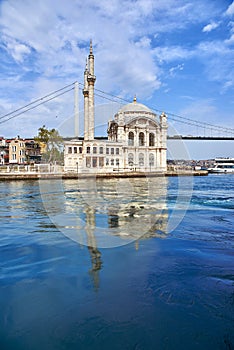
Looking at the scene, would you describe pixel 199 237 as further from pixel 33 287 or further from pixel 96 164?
pixel 96 164

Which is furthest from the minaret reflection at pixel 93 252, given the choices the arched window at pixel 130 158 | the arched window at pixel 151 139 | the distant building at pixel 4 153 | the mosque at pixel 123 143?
the distant building at pixel 4 153

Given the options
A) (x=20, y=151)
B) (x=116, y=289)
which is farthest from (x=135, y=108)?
(x=116, y=289)

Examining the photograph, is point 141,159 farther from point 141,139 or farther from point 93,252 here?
point 93,252

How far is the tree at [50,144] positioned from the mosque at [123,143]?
2.49 metres

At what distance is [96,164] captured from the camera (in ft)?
136

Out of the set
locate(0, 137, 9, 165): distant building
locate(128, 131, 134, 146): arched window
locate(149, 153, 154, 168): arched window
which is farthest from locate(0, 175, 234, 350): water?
locate(0, 137, 9, 165): distant building

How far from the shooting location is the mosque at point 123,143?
40.6 m

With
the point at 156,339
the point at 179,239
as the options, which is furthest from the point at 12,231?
the point at 156,339

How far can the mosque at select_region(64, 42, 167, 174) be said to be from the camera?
40.6 m

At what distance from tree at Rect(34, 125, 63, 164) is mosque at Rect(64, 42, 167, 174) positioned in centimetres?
249

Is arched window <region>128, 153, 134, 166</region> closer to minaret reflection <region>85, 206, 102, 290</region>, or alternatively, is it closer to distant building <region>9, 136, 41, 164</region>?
distant building <region>9, 136, 41, 164</region>

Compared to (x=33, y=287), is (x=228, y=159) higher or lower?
higher

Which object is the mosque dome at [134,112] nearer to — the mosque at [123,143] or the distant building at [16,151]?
the mosque at [123,143]

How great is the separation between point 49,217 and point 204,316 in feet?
19.0
